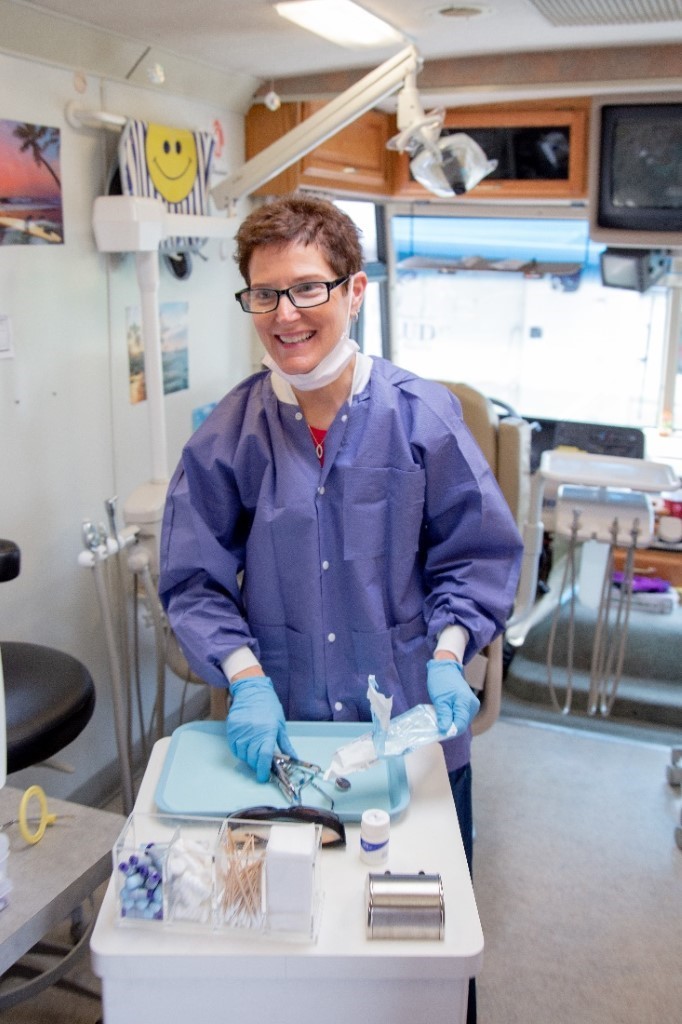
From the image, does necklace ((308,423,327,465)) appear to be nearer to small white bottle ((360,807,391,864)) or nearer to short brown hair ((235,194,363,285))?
short brown hair ((235,194,363,285))

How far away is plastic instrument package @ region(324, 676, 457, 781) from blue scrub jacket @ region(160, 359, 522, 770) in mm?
206

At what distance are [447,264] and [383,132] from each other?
28.4 inches

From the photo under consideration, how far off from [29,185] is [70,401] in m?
0.50

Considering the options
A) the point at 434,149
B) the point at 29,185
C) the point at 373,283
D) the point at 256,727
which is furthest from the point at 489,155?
the point at 256,727

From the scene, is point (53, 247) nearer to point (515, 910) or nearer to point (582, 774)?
point (515, 910)

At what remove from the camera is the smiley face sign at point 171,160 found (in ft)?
7.95

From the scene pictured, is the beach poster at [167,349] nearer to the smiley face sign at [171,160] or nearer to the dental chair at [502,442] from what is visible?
the smiley face sign at [171,160]

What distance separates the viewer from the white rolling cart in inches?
43.8

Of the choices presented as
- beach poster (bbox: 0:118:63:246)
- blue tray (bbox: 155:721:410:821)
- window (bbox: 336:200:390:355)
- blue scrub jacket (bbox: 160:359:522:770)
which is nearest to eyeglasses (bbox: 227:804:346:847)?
blue tray (bbox: 155:721:410:821)

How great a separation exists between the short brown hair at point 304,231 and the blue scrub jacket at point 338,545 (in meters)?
0.21

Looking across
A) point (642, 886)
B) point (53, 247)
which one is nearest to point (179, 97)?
point (53, 247)

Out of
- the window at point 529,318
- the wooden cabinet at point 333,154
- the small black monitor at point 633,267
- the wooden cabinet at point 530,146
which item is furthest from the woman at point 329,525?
the window at point 529,318

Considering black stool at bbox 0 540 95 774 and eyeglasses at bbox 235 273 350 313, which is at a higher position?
→ eyeglasses at bbox 235 273 350 313

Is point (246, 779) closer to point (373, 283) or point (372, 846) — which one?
point (372, 846)
